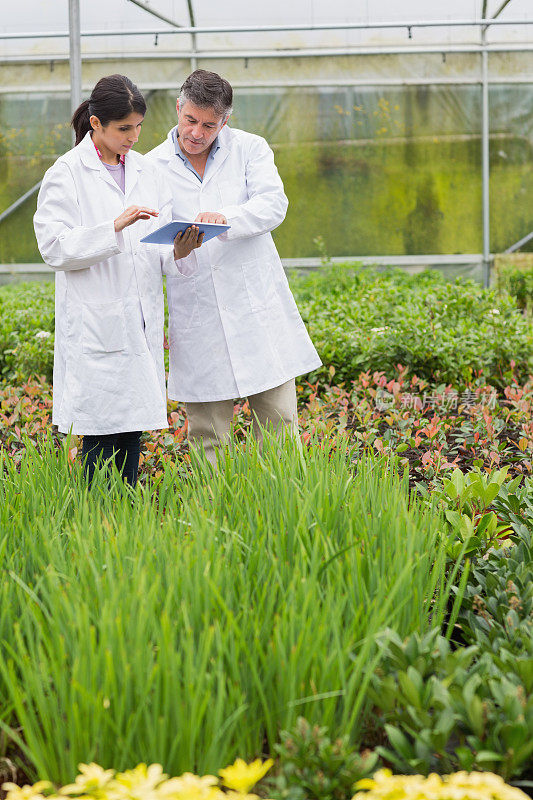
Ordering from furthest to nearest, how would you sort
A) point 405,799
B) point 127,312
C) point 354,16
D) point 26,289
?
point 354,16, point 26,289, point 127,312, point 405,799

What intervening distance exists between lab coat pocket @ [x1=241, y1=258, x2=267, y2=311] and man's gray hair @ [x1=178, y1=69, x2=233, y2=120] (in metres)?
0.48

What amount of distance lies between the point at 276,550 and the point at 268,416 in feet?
4.24

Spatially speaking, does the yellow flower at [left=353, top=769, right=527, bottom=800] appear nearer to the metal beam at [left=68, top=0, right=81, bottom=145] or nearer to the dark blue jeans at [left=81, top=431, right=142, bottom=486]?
the dark blue jeans at [left=81, top=431, right=142, bottom=486]

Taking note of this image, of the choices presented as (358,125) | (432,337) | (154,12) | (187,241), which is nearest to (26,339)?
(432,337)

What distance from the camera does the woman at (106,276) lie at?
230 centimetres

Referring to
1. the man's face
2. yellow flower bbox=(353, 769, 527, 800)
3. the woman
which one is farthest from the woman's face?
yellow flower bbox=(353, 769, 527, 800)

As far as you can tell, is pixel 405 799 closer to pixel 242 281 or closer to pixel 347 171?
pixel 242 281

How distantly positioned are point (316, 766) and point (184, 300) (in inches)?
69.4

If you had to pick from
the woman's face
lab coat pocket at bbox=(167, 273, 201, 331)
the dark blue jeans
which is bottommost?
the dark blue jeans

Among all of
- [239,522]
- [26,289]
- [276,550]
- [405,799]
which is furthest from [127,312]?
[26,289]

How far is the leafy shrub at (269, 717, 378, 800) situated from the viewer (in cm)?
112

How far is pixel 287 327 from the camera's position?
→ 2.74 metres

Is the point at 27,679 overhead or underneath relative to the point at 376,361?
underneath

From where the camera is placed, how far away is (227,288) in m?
2.63
